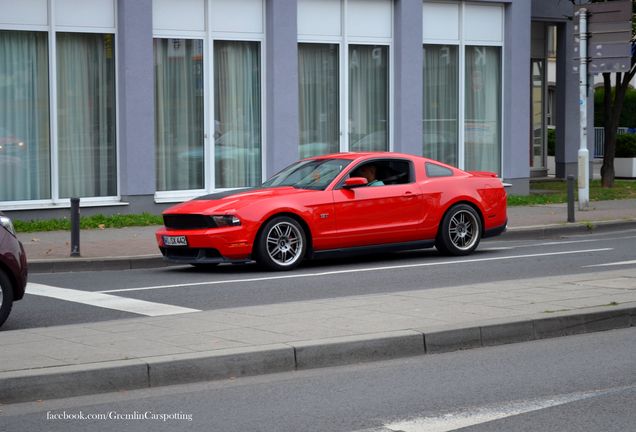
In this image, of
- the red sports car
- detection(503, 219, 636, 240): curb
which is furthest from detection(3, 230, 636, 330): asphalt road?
detection(503, 219, 636, 240): curb

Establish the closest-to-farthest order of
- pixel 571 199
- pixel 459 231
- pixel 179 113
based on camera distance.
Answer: pixel 459 231
pixel 571 199
pixel 179 113

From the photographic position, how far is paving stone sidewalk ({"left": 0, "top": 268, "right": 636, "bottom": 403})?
7.59 meters

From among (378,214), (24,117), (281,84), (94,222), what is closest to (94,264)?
(378,214)

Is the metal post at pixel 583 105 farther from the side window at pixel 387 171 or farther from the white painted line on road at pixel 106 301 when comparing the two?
the white painted line on road at pixel 106 301

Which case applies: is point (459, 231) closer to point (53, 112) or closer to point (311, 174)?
point (311, 174)

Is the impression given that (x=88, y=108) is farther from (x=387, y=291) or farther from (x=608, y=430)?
(x=608, y=430)

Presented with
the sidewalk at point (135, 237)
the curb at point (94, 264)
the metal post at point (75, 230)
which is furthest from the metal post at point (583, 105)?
the metal post at point (75, 230)

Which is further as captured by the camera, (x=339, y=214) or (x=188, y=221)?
(x=339, y=214)

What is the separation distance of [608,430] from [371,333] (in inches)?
107

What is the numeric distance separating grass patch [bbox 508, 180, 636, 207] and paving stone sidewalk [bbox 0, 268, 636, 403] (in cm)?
1405

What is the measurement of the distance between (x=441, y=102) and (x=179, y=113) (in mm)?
6775

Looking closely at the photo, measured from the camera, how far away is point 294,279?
13.4 m

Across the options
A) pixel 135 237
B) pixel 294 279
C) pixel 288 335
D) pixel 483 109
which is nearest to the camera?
pixel 288 335

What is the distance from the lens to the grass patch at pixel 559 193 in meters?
25.3
